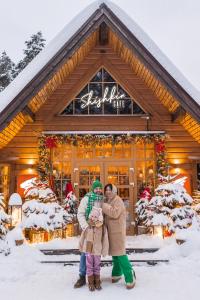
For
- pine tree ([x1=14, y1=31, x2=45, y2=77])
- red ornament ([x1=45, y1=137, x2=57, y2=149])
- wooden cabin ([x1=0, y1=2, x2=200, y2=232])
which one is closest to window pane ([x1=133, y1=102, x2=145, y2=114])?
wooden cabin ([x1=0, y1=2, x2=200, y2=232])

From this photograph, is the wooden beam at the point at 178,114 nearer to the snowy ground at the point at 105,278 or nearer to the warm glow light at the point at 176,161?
the warm glow light at the point at 176,161

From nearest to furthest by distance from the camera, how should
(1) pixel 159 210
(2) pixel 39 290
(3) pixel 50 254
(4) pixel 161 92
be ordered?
(2) pixel 39 290 < (3) pixel 50 254 < (1) pixel 159 210 < (4) pixel 161 92

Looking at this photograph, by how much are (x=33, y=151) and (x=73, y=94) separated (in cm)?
241

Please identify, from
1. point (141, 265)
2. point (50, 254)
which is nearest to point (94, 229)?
point (141, 265)

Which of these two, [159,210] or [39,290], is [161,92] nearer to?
[159,210]

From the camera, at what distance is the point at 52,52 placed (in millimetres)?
10258

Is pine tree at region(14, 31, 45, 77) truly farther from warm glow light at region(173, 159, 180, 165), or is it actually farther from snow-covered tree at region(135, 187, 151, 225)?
snow-covered tree at region(135, 187, 151, 225)

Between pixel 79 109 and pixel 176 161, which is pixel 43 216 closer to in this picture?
pixel 79 109

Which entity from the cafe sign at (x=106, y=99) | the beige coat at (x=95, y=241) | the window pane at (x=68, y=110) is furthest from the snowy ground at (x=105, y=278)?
the cafe sign at (x=106, y=99)

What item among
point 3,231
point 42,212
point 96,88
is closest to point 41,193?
point 42,212

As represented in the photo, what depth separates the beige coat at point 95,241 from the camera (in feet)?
18.5

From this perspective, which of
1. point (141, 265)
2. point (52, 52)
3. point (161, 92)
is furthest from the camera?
point (161, 92)

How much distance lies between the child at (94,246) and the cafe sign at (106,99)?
6.71 m

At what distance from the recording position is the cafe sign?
11922 millimetres
